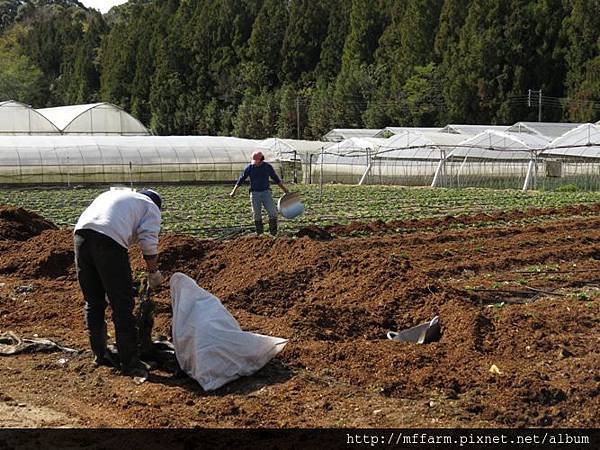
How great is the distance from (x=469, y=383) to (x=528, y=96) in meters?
48.6

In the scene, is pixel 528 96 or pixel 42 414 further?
pixel 528 96

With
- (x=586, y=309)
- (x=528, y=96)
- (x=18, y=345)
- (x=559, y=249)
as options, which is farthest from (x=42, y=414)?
(x=528, y=96)

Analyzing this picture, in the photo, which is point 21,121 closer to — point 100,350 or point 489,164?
point 489,164

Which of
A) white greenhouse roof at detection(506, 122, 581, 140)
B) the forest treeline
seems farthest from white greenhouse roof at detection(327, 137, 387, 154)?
the forest treeline

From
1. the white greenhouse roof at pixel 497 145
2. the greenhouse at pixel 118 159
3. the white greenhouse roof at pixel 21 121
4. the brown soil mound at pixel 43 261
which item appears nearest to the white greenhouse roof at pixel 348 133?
the greenhouse at pixel 118 159

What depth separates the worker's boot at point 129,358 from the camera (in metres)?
6.76

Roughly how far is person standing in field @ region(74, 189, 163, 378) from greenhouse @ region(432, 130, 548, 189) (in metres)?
28.4

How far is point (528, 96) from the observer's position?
5194 centimetres

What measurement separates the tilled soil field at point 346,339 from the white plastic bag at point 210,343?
0.44 ft

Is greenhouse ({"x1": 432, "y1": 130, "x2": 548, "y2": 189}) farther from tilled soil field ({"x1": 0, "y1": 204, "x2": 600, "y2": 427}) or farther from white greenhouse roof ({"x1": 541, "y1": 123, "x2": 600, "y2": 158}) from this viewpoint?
tilled soil field ({"x1": 0, "y1": 204, "x2": 600, "y2": 427})

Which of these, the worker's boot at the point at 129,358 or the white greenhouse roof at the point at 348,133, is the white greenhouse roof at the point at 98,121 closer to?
the white greenhouse roof at the point at 348,133

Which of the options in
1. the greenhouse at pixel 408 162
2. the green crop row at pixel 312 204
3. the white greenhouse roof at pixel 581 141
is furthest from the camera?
the greenhouse at pixel 408 162

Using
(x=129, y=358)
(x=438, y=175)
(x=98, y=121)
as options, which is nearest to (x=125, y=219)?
(x=129, y=358)

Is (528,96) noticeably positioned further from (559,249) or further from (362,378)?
(362,378)
